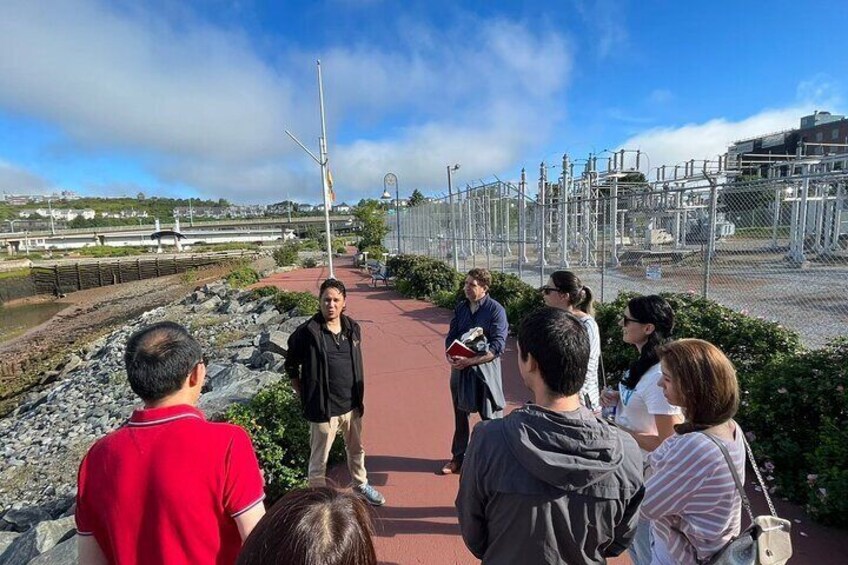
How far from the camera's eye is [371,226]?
32.4 meters

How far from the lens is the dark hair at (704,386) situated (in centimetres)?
178

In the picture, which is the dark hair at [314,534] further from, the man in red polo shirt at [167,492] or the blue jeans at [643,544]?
the blue jeans at [643,544]

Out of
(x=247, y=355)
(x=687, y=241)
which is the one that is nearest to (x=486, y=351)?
(x=247, y=355)

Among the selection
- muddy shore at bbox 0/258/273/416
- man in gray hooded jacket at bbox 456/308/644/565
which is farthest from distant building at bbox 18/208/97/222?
man in gray hooded jacket at bbox 456/308/644/565

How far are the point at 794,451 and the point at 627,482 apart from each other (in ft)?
10.2

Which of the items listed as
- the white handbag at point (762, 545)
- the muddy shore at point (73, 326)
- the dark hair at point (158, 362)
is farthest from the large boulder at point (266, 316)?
the white handbag at point (762, 545)

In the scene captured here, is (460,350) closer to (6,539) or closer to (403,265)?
A: (6,539)

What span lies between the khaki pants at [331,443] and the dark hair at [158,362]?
1.95 metres

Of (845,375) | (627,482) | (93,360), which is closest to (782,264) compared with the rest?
(845,375)

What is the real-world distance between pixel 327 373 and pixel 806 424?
12.7 ft

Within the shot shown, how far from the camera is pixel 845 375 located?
3.68m

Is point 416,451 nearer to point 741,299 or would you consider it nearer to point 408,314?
point 408,314

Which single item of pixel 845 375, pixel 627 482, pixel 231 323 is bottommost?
pixel 231 323

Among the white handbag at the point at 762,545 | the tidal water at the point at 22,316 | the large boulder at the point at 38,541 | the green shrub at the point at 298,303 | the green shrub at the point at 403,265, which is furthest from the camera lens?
the tidal water at the point at 22,316
